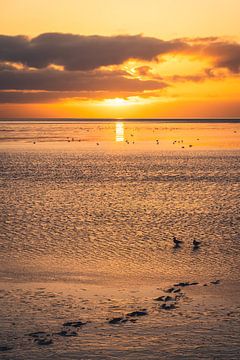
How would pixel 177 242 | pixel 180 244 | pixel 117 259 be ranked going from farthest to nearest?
pixel 180 244 < pixel 177 242 < pixel 117 259

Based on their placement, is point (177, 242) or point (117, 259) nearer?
point (117, 259)

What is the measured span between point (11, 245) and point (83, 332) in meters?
11.3

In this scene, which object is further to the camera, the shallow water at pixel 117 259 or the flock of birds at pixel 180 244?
the flock of birds at pixel 180 244

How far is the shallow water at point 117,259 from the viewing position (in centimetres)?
1416

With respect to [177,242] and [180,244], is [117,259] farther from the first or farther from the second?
[180,244]

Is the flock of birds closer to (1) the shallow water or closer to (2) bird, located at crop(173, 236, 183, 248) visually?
(2) bird, located at crop(173, 236, 183, 248)

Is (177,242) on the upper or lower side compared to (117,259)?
upper

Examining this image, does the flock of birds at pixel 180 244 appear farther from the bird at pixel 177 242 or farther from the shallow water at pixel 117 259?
the shallow water at pixel 117 259

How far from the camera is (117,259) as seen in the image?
882 inches

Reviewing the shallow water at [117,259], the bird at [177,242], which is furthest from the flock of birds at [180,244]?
the shallow water at [117,259]

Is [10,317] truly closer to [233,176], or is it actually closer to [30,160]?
[233,176]

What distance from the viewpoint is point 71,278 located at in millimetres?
19734

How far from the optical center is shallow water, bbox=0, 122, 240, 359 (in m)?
14.2

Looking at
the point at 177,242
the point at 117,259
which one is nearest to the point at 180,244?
the point at 177,242
